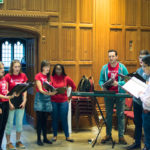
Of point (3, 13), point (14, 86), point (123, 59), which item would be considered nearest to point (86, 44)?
point (123, 59)

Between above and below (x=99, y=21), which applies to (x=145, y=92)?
below

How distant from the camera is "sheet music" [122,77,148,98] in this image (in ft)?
14.6

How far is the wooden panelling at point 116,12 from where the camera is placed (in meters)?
7.48

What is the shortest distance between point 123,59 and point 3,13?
9.96 ft

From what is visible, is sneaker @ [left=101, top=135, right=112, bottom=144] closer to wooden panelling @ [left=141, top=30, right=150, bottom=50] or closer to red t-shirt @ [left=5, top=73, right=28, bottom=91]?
red t-shirt @ [left=5, top=73, right=28, bottom=91]

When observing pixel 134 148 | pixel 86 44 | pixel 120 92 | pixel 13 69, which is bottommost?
pixel 134 148

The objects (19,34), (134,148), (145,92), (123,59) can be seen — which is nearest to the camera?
(145,92)

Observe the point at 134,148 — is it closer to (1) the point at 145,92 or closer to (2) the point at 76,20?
(1) the point at 145,92

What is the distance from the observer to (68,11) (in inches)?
282

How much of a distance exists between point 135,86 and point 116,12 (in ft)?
11.3

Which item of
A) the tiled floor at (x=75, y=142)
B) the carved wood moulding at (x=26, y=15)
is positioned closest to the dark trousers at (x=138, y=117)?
the tiled floor at (x=75, y=142)

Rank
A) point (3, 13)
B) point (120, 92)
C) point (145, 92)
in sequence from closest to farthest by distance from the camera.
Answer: point (145, 92) → point (120, 92) → point (3, 13)

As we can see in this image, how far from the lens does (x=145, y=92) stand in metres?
4.29

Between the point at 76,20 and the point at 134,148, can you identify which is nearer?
the point at 134,148
